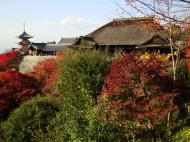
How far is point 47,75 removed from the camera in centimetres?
2552

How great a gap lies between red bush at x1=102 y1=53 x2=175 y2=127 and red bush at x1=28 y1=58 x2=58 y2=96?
7604 millimetres

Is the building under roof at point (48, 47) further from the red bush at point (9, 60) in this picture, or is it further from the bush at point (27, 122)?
the bush at point (27, 122)

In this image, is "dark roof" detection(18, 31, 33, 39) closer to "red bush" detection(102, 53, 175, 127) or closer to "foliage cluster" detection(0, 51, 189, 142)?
"foliage cluster" detection(0, 51, 189, 142)

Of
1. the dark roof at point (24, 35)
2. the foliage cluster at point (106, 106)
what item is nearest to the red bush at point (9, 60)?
the foliage cluster at point (106, 106)

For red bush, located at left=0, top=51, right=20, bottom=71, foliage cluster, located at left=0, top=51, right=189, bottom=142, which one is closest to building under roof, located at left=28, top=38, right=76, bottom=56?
red bush, located at left=0, top=51, right=20, bottom=71

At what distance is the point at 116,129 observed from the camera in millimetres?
10812

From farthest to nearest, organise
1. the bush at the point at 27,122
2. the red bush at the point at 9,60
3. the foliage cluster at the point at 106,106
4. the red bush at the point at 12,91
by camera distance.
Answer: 1. the red bush at the point at 9,60
2. the red bush at the point at 12,91
3. the bush at the point at 27,122
4. the foliage cluster at the point at 106,106

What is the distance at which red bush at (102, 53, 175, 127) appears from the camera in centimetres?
1471

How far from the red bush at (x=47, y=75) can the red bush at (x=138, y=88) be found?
24.9 feet

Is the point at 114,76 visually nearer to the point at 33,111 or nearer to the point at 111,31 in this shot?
the point at 33,111

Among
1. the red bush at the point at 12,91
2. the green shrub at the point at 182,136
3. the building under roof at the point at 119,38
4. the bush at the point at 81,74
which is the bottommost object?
the green shrub at the point at 182,136

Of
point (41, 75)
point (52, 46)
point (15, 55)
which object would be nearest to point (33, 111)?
point (41, 75)

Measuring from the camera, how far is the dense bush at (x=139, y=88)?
14.7 meters

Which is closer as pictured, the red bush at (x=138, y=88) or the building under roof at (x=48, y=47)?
the red bush at (x=138, y=88)
